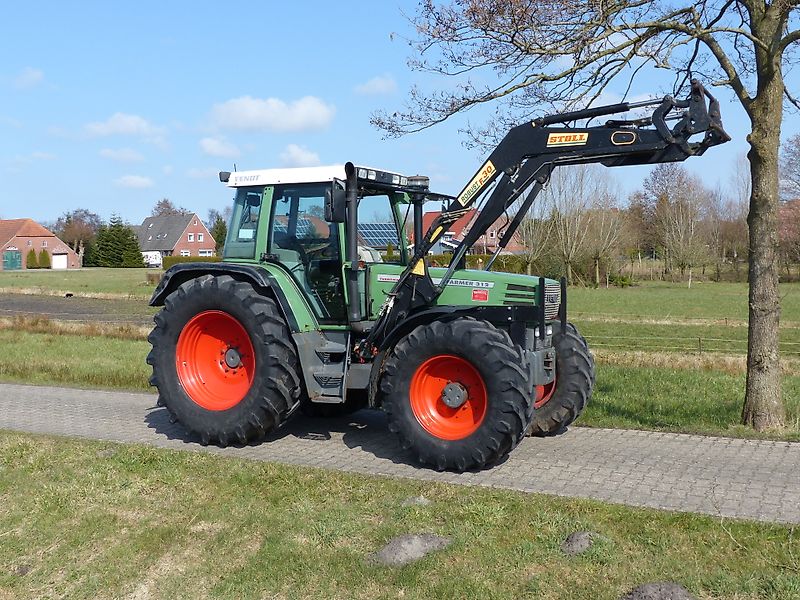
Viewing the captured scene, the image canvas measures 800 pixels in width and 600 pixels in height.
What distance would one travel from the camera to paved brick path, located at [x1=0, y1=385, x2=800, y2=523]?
239 inches

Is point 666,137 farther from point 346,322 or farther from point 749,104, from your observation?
point 346,322

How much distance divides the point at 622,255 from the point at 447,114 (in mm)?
51493

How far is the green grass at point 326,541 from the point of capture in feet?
15.6

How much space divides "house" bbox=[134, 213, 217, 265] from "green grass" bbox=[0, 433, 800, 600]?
291ft

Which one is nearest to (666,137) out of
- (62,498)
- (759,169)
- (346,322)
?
(759,169)

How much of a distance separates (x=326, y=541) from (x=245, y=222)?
405 centimetres

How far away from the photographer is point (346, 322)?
26.5ft

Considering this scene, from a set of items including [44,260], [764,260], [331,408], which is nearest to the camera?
[764,260]

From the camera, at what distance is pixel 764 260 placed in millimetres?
8016

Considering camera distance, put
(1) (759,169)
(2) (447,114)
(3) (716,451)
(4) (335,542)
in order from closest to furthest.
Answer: (4) (335,542) < (3) (716,451) < (1) (759,169) < (2) (447,114)

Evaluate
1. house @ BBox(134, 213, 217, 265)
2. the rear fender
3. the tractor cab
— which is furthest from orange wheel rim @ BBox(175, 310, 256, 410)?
house @ BBox(134, 213, 217, 265)

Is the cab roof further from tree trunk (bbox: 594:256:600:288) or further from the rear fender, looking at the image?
tree trunk (bbox: 594:256:600:288)

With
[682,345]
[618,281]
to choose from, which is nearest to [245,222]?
[682,345]

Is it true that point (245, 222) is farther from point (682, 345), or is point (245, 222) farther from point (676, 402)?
point (682, 345)
